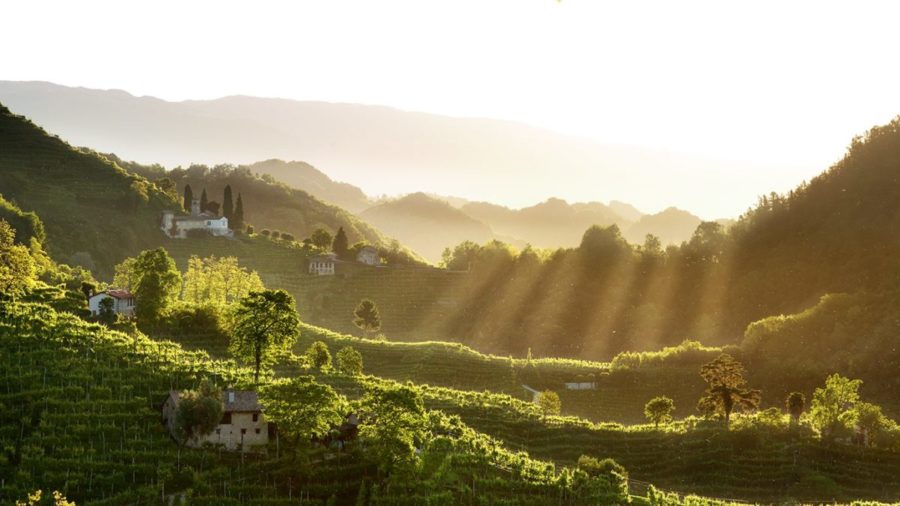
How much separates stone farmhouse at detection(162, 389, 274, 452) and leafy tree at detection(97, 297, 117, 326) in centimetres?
2645

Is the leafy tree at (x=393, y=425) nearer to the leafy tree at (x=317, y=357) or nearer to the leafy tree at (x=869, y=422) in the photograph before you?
the leafy tree at (x=317, y=357)

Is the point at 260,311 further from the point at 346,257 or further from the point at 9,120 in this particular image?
the point at 9,120

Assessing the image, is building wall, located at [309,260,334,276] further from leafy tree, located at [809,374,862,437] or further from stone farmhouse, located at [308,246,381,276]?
leafy tree, located at [809,374,862,437]

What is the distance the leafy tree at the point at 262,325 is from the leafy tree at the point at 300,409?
41.3 ft

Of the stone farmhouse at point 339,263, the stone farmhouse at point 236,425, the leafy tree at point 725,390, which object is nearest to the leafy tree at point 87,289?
the stone farmhouse at point 236,425

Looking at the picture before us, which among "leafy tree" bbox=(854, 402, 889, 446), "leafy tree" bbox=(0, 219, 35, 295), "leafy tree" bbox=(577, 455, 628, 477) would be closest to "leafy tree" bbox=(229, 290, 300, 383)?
"leafy tree" bbox=(0, 219, 35, 295)

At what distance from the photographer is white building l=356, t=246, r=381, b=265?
166 meters

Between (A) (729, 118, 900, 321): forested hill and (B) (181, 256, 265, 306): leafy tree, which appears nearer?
(B) (181, 256, 265, 306): leafy tree

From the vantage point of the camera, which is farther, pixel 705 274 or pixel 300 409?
pixel 705 274

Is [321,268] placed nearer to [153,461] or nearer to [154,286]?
[154,286]

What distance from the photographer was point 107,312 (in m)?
84.4

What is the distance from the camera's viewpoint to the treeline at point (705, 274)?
13225 cm

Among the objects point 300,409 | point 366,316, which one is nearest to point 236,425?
point 300,409

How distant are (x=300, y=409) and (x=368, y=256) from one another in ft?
354
